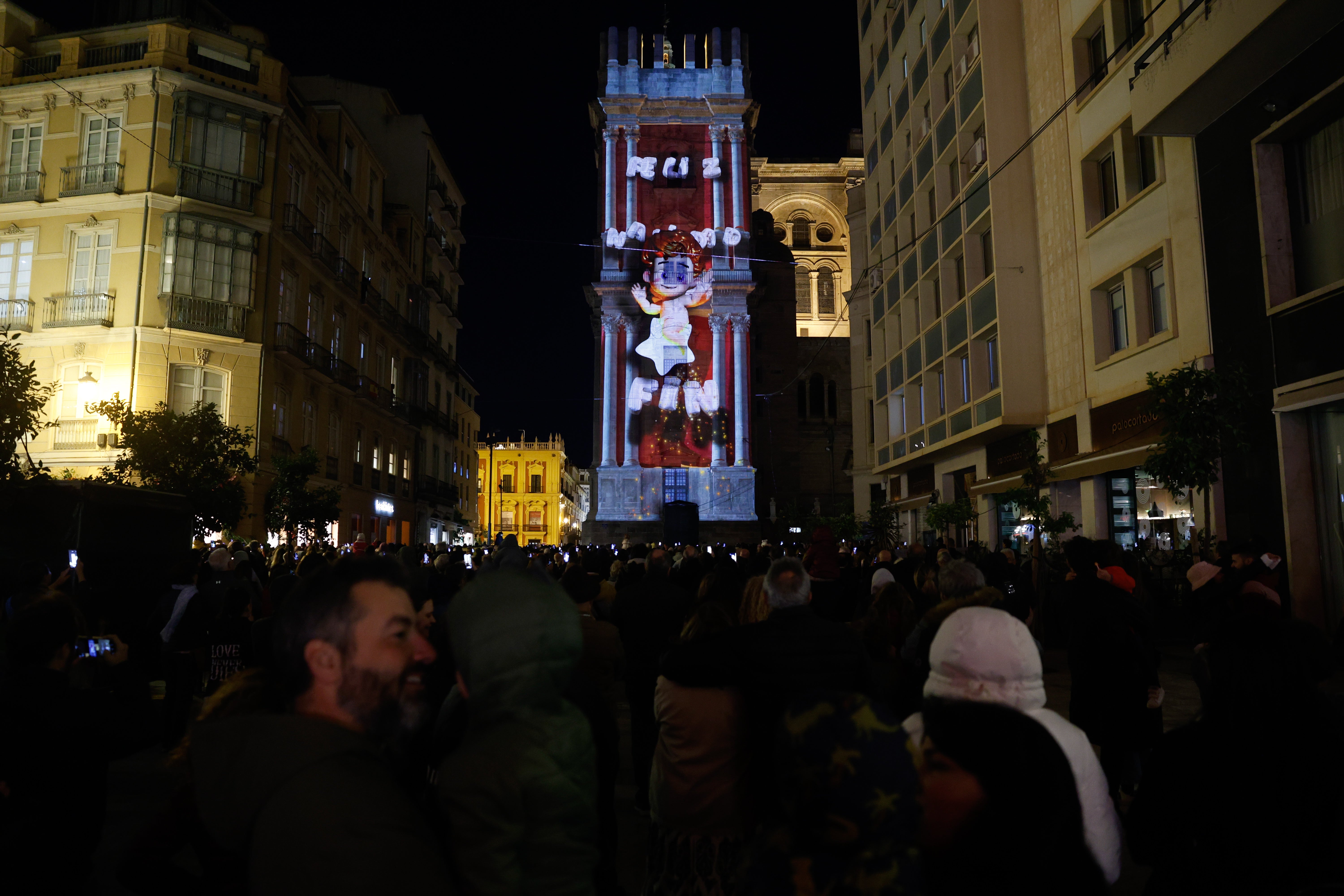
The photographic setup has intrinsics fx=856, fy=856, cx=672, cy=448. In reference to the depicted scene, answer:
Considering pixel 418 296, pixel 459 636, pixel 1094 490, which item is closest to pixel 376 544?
pixel 1094 490

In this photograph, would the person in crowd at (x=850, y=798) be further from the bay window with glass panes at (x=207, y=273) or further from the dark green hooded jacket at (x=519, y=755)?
the bay window with glass panes at (x=207, y=273)

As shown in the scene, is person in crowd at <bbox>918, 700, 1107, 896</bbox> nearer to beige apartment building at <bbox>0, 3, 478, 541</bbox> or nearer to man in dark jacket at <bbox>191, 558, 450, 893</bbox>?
man in dark jacket at <bbox>191, 558, 450, 893</bbox>

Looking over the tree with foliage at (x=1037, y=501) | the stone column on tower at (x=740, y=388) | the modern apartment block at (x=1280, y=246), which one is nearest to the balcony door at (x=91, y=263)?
the tree with foliage at (x=1037, y=501)

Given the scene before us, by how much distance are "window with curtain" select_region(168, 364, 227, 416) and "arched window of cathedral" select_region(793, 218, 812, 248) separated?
1674 inches

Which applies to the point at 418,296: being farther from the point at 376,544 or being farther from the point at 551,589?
the point at 551,589

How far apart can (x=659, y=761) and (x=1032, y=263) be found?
17083mm

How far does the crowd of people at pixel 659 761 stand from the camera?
1681 mm

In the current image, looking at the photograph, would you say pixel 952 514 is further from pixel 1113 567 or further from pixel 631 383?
pixel 631 383

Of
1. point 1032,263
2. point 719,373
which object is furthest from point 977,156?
point 719,373

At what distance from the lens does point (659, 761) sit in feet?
11.8

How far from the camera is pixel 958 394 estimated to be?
21.4 metres

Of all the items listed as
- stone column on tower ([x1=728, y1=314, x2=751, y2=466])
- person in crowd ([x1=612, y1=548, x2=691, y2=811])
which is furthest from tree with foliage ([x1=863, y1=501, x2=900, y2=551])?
person in crowd ([x1=612, y1=548, x2=691, y2=811])

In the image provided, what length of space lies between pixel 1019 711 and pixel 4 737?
3.28 meters

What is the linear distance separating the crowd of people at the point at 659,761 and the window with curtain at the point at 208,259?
2172 cm
